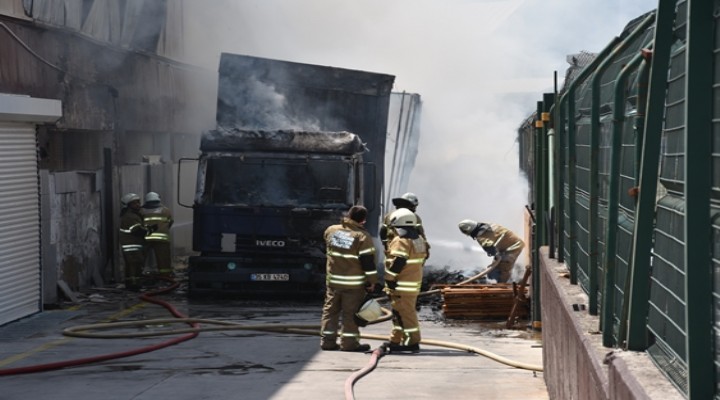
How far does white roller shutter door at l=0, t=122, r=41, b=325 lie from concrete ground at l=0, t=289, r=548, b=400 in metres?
0.41

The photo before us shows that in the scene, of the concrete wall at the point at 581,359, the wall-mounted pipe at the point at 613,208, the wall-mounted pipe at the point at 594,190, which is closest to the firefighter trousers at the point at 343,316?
the concrete wall at the point at 581,359

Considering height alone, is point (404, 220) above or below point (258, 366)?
above

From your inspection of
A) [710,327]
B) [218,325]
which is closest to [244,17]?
[218,325]

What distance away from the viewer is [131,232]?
18594 mm

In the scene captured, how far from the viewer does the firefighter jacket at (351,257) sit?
1142 cm

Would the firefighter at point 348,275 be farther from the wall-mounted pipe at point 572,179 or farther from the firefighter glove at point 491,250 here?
the firefighter glove at point 491,250

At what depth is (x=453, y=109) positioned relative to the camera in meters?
30.5

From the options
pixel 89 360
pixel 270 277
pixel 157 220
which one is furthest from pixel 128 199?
pixel 89 360

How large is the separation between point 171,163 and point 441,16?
34.5 feet

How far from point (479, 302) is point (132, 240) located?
6.45 meters

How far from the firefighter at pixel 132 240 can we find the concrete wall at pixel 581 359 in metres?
10.2

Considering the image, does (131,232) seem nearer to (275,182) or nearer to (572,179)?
(275,182)

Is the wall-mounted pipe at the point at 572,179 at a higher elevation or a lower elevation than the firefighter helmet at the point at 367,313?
higher

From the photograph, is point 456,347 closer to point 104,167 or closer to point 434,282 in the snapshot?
point 434,282
